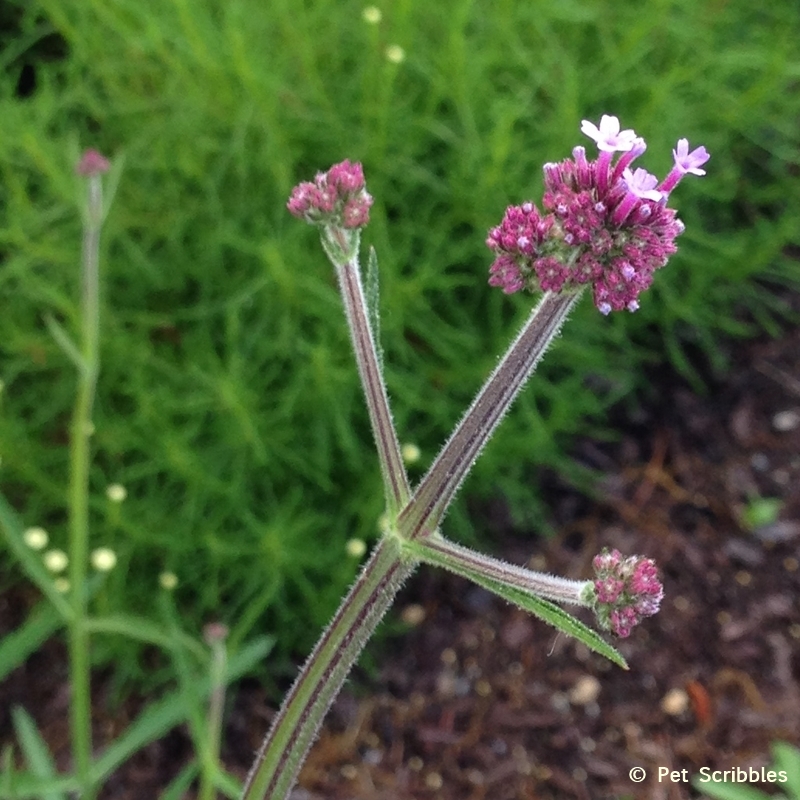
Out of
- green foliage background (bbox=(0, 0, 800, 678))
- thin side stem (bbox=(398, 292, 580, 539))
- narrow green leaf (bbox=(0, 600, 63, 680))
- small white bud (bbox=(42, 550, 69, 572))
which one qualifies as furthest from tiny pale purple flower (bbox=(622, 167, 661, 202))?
small white bud (bbox=(42, 550, 69, 572))

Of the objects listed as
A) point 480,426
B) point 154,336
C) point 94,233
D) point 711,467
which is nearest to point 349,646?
point 480,426

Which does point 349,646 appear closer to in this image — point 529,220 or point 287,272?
point 529,220

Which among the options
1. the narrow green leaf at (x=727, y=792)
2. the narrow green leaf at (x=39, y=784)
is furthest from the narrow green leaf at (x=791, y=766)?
the narrow green leaf at (x=39, y=784)

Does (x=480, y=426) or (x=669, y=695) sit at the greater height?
(x=480, y=426)

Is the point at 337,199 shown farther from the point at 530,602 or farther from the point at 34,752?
the point at 34,752

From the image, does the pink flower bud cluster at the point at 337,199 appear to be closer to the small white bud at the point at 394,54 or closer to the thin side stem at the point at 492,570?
the thin side stem at the point at 492,570

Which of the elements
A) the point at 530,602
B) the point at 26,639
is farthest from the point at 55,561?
the point at 530,602

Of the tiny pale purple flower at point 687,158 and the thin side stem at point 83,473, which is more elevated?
the tiny pale purple flower at point 687,158
